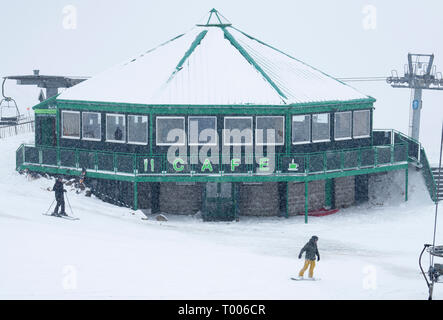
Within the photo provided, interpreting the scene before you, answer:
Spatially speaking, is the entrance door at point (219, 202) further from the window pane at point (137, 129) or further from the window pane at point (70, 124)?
the window pane at point (70, 124)

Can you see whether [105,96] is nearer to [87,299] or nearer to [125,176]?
[125,176]

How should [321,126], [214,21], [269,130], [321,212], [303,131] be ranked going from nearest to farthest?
[269,130] → [321,212] → [303,131] → [321,126] → [214,21]

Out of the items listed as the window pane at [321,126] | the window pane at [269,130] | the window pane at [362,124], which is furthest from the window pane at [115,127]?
the window pane at [362,124]

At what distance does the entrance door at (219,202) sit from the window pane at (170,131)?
230 centimetres

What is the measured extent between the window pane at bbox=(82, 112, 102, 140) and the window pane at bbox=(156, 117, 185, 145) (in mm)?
3464

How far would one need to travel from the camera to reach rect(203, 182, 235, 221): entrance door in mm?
37906

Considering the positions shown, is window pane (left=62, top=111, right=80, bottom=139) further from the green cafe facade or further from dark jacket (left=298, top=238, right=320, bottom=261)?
dark jacket (left=298, top=238, right=320, bottom=261)

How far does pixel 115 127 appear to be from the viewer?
40.0m

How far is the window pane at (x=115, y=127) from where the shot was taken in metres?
39.6

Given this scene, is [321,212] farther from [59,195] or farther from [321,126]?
[59,195]

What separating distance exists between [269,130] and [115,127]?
6806 millimetres

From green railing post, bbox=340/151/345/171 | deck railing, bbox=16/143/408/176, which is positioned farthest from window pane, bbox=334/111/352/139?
green railing post, bbox=340/151/345/171

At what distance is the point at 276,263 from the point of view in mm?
29484

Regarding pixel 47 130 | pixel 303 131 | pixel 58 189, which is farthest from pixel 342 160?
pixel 47 130
